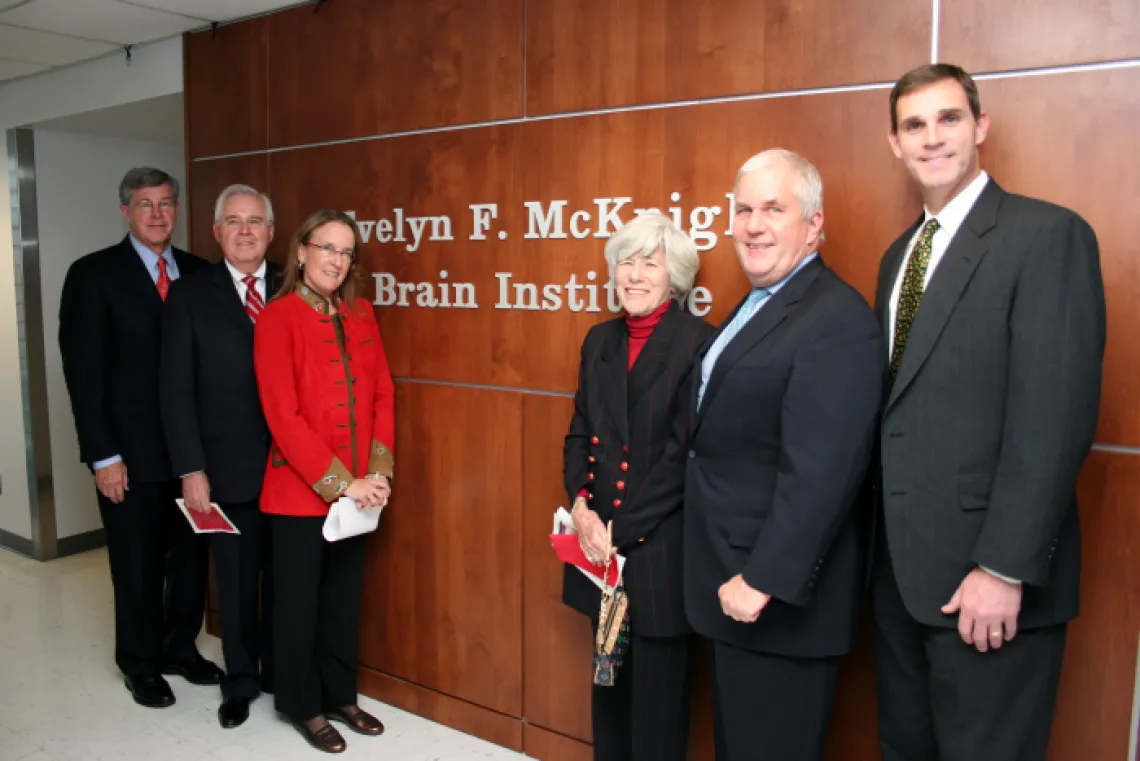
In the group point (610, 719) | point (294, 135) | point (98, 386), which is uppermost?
point (294, 135)

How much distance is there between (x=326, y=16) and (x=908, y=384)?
2948 millimetres

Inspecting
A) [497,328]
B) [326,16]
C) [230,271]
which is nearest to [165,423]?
[230,271]

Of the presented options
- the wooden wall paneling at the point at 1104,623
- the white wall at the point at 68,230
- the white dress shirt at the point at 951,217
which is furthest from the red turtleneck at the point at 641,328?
the white wall at the point at 68,230

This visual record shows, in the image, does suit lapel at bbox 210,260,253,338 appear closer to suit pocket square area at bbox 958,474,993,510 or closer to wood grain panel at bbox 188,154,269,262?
wood grain panel at bbox 188,154,269,262

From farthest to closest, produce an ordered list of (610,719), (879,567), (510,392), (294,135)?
(294,135) → (510,392) → (610,719) → (879,567)

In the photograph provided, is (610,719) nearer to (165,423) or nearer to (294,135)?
(165,423)

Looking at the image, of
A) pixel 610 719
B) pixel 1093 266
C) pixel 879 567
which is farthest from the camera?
pixel 610 719

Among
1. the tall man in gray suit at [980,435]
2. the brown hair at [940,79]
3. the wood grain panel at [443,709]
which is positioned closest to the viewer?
the tall man in gray suit at [980,435]

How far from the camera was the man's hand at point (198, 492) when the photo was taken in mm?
3404

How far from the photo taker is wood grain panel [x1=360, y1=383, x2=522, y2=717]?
11.1ft

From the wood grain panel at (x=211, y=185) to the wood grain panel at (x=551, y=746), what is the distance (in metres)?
2.37

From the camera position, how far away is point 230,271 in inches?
139

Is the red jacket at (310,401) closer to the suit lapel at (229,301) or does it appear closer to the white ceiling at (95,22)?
the suit lapel at (229,301)

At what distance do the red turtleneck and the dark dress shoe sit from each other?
194 centimetres
